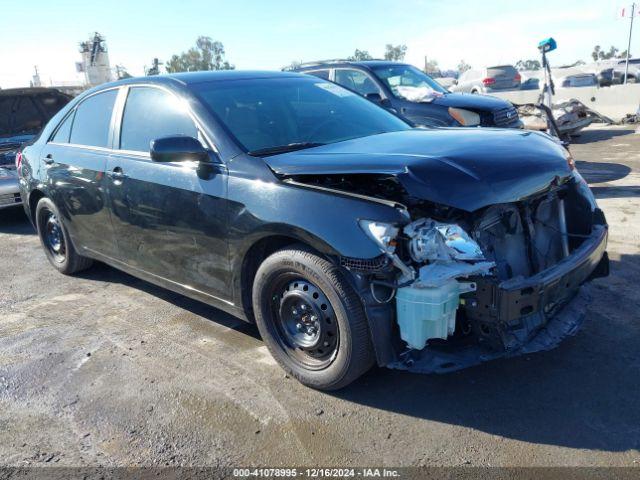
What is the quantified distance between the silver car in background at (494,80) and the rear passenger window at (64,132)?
20358mm

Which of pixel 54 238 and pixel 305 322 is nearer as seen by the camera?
pixel 305 322

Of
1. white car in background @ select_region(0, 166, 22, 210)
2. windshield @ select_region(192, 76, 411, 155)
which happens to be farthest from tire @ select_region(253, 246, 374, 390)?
white car in background @ select_region(0, 166, 22, 210)

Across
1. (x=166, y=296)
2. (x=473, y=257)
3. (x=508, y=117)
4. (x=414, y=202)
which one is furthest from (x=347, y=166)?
(x=508, y=117)

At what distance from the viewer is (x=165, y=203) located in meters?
3.84

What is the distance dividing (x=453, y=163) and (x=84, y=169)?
3.18 meters

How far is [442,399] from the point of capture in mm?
3111

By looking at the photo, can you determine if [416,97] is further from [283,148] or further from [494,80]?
[494,80]

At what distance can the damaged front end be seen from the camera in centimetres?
273

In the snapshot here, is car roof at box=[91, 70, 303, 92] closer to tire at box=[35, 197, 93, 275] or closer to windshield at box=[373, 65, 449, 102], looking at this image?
tire at box=[35, 197, 93, 275]

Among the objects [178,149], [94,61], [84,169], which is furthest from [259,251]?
[94,61]

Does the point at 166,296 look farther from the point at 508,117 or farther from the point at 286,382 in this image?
Answer: the point at 508,117

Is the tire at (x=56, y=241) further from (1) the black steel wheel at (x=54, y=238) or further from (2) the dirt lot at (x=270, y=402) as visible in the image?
(2) the dirt lot at (x=270, y=402)

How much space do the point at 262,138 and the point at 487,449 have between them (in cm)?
227

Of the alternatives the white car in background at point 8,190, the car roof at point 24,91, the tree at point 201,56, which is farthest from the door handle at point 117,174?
the tree at point 201,56
